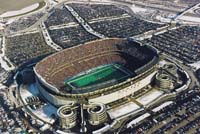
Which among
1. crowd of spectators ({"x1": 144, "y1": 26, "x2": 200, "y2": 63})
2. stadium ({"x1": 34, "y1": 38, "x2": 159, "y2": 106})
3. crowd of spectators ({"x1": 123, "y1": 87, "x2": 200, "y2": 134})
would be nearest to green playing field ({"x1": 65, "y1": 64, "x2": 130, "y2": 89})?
stadium ({"x1": 34, "y1": 38, "x2": 159, "y2": 106})

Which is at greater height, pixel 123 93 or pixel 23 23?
pixel 23 23

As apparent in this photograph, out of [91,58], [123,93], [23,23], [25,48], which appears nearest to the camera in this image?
[123,93]

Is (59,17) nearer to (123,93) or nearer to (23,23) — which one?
(23,23)

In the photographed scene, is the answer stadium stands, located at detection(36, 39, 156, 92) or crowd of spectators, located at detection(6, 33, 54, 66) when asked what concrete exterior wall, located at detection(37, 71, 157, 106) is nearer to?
stadium stands, located at detection(36, 39, 156, 92)

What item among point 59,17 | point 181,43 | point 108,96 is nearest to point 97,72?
point 108,96

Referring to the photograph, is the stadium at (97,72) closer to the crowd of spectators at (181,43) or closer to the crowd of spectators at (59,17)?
the crowd of spectators at (181,43)

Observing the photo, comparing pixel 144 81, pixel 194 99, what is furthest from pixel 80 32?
pixel 194 99

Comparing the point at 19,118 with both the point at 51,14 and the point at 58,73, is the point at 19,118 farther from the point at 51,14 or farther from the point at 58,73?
the point at 51,14
